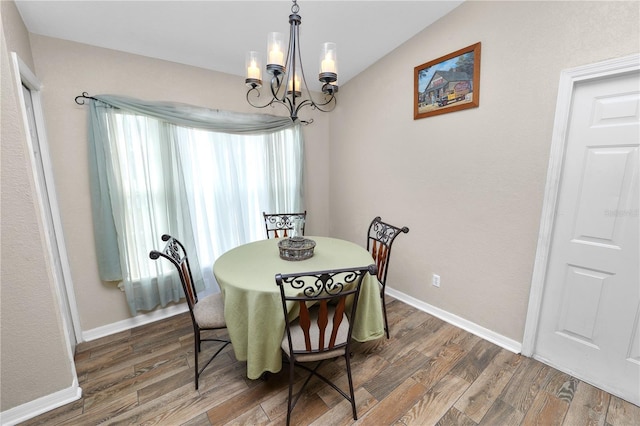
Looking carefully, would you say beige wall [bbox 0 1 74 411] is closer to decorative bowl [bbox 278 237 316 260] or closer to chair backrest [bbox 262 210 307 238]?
decorative bowl [bbox 278 237 316 260]

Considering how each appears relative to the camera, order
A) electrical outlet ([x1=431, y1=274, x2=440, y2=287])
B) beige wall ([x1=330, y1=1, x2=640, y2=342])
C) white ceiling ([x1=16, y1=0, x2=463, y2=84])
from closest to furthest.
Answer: beige wall ([x1=330, y1=1, x2=640, y2=342]) → white ceiling ([x1=16, y1=0, x2=463, y2=84]) → electrical outlet ([x1=431, y1=274, x2=440, y2=287])

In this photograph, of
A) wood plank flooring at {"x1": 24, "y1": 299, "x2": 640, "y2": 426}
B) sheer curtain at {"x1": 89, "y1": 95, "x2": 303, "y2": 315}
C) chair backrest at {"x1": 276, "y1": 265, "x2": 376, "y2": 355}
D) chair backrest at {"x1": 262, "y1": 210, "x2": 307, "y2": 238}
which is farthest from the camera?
chair backrest at {"x1": 262, "y1": 210, "x2": 307, "y2": 238}

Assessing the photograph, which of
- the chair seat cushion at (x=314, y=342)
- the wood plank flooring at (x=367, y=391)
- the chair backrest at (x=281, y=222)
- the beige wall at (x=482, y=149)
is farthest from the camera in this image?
the chair backrest at (x=281, y=222)

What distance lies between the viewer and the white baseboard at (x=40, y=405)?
1440mm

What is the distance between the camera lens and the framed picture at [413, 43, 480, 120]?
1961 mm

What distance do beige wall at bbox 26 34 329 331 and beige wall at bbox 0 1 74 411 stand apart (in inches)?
13.6

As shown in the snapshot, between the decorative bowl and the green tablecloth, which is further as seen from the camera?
the decorative bowl

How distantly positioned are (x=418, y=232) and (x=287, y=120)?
1874mm

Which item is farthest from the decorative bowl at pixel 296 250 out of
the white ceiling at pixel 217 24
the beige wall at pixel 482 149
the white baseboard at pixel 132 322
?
the white ceiling at pixel 217 24

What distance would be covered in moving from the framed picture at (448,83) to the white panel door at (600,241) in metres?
0.62

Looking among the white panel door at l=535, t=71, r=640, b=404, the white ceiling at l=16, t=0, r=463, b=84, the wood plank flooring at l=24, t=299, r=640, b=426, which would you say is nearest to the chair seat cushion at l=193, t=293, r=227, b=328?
the wood plank flooring at l=24, t=299, r=640, b=426

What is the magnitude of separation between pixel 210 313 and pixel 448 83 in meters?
2.52

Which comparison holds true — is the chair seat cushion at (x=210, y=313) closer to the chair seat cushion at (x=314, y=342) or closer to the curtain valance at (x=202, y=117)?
the chair seat cushion at (x=314, y=342)

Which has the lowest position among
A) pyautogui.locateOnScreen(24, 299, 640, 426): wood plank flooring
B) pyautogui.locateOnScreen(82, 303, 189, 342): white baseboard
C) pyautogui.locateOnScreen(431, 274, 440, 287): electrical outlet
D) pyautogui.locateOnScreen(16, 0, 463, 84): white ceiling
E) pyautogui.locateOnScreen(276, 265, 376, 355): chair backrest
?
pyautogui.locateOnScreen(24, 299, 640, 426): wood plank flooring
